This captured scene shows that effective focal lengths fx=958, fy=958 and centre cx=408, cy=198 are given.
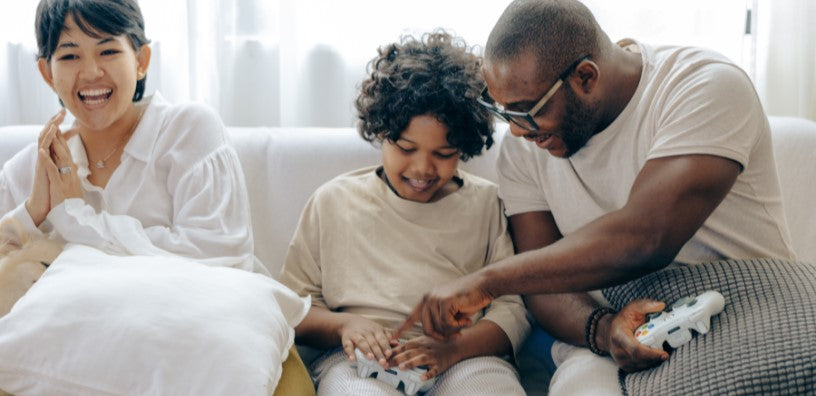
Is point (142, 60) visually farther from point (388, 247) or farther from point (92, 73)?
point (388, 247)

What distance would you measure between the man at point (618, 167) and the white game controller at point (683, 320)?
3cm

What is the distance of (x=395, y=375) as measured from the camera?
1.72m

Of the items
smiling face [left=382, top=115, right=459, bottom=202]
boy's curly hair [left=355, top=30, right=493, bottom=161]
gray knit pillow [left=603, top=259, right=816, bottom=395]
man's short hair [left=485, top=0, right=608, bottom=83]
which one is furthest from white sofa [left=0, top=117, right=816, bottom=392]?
gray knit pillow [left=603, top=259, right=816, bottom=395]

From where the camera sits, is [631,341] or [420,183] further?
[420,183]

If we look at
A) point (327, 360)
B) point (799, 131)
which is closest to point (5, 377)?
point (327, 360)

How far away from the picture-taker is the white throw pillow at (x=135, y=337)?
149 cm

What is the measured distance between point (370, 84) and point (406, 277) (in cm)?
43

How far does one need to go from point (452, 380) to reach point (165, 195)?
2.36 feet

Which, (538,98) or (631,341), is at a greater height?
(538,98)

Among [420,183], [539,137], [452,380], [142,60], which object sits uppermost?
[142,60]

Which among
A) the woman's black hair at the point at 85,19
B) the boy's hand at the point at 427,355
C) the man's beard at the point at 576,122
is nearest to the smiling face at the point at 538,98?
the man's beard at the point at 576,122

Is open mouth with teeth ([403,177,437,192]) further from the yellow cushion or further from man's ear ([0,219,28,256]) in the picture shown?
man's ear ([0,219,28,256])

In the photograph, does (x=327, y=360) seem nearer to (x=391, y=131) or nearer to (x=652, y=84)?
(x=391, y=131)

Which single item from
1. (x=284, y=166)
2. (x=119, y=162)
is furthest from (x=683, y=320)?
(x=119, y=162)
